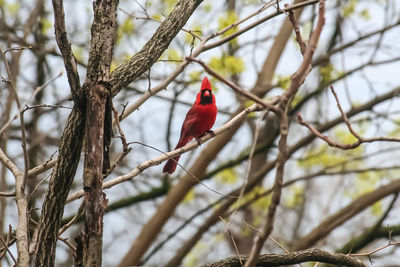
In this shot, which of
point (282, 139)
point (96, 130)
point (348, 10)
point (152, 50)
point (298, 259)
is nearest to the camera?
point (282, 139)

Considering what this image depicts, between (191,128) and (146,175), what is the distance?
2352 millimetres

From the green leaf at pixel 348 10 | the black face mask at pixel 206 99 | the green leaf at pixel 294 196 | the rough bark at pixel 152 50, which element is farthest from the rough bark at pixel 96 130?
the green leaf at pixel 294 196

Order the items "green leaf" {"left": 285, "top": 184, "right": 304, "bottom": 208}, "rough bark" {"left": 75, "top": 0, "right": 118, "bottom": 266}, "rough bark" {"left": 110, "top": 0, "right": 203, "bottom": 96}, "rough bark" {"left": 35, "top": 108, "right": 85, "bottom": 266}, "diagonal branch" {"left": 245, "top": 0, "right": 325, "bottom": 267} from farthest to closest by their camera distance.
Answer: "green leaf" {"left": 285, "top": 184, "right": 304, "bottom": 208} → "rough bark" {"left": 110, "top": 0, "right": 203, "bottom": 96} → "rough bark" {"left": 35, "top": 108, "right": 85, "bottom": 266} → "rough bark" {"left": 75, "top": 0, "right": 118, "bottom": 266} → "diagonal branch" {"left": 245, "top": 0, "right": 325, "bottom": 267}

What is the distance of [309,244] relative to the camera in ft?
20.8

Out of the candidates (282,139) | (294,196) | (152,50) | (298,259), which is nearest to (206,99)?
(152,50)

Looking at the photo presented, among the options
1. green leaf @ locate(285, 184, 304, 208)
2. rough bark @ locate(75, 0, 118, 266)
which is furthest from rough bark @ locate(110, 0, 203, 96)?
green leaf @ locate(285, 184, 304, 208)

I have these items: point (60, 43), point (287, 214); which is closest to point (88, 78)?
point (60, 43)

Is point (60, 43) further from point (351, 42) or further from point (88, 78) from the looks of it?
point (351, 42)

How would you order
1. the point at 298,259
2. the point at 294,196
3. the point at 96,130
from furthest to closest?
the point at 294,196
the point at 298,259
the point at 96,130

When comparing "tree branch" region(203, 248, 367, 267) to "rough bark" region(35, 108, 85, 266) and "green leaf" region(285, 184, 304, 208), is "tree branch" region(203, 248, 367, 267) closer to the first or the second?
"rough bark" region(35, 108, 85, 266)

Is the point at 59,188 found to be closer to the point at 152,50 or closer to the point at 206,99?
the point at 152,50

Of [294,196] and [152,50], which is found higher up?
[294,196]

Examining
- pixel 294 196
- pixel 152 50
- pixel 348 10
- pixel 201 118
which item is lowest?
pixel 152 50

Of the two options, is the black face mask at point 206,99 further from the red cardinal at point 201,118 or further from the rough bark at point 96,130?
the rough bark at point 96,130
